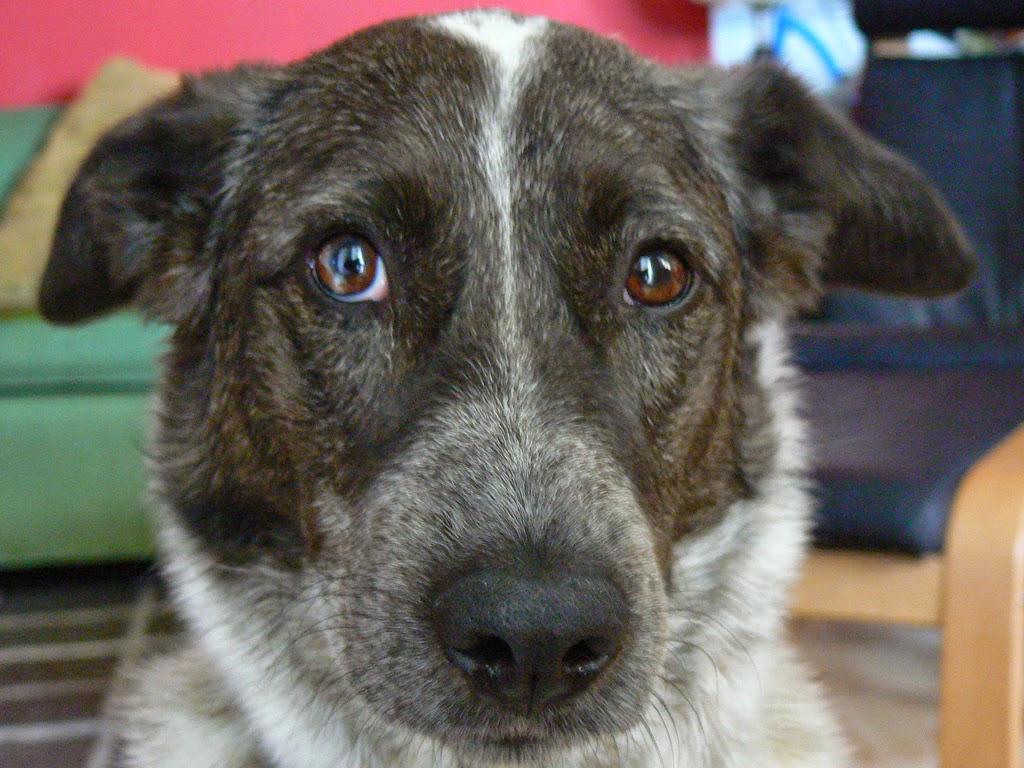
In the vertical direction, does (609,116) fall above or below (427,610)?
above

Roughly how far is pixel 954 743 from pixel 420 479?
46.9 inches

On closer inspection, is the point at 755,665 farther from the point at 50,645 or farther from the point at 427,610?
the point at 50,645

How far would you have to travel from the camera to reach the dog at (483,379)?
1013 millimetres

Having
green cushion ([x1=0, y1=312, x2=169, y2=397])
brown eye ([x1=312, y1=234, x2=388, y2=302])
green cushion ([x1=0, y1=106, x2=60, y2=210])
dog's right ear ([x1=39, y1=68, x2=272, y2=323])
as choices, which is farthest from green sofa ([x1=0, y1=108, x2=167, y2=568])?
brown eye ([x1=312, y1=234, x2=388, y2=302])

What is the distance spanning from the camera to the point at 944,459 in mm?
1859

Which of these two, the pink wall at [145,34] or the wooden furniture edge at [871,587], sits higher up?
the pink wall at [145,34]

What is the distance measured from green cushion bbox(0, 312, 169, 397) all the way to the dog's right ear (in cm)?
143

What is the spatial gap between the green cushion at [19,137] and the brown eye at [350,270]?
2729mm

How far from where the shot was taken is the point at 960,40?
3676 millimetres

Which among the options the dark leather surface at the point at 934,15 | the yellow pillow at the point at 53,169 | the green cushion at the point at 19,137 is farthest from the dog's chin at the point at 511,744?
the green cushion at the point at 19,137

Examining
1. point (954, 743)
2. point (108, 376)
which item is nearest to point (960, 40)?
point (954, 743)

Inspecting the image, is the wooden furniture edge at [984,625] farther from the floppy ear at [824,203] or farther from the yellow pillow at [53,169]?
the yellow pillow at [53,169]

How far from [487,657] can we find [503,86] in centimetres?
67

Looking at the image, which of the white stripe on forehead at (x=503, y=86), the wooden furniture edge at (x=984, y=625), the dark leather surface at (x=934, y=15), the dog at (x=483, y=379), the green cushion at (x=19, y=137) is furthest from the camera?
the green cushion at (x=19, y=137)
